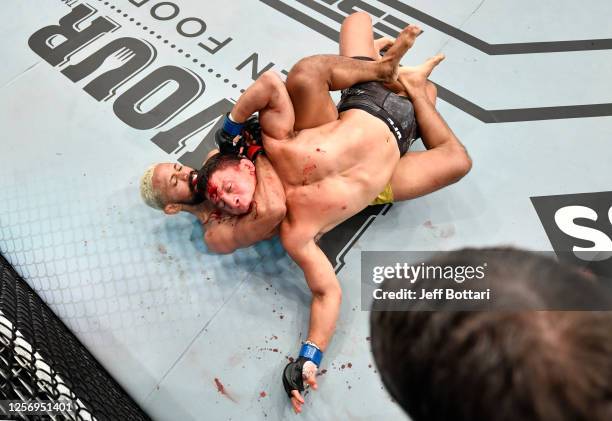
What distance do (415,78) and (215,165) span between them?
2.79ft

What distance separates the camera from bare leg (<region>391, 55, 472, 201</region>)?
1.65 meters

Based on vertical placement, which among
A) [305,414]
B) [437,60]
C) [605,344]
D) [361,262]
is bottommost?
[305,414]

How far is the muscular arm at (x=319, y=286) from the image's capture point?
152 cm

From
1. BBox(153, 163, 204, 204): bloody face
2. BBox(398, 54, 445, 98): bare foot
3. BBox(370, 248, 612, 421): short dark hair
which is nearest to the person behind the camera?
BBox(370, 248, 612, 421): short dark hair

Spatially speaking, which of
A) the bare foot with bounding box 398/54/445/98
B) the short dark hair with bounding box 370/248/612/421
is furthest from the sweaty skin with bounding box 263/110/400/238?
the short dark hair with bounding box 370/248/612/421

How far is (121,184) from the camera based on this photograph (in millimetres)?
1938

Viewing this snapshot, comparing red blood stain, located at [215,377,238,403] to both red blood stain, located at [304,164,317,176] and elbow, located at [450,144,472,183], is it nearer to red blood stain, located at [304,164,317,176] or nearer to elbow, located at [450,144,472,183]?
red blood stain, located at [304,164,317,176]

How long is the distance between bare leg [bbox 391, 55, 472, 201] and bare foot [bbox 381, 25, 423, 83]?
9 cm

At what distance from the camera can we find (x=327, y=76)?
158 cm

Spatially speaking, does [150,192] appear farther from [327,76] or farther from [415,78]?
[415,78]

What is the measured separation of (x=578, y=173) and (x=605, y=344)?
1.68 m

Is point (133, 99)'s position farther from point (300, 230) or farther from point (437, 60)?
point (437, 60)

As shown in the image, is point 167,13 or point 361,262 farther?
point 167,13

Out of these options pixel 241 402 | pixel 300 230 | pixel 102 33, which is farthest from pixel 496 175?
pixel 102 33
